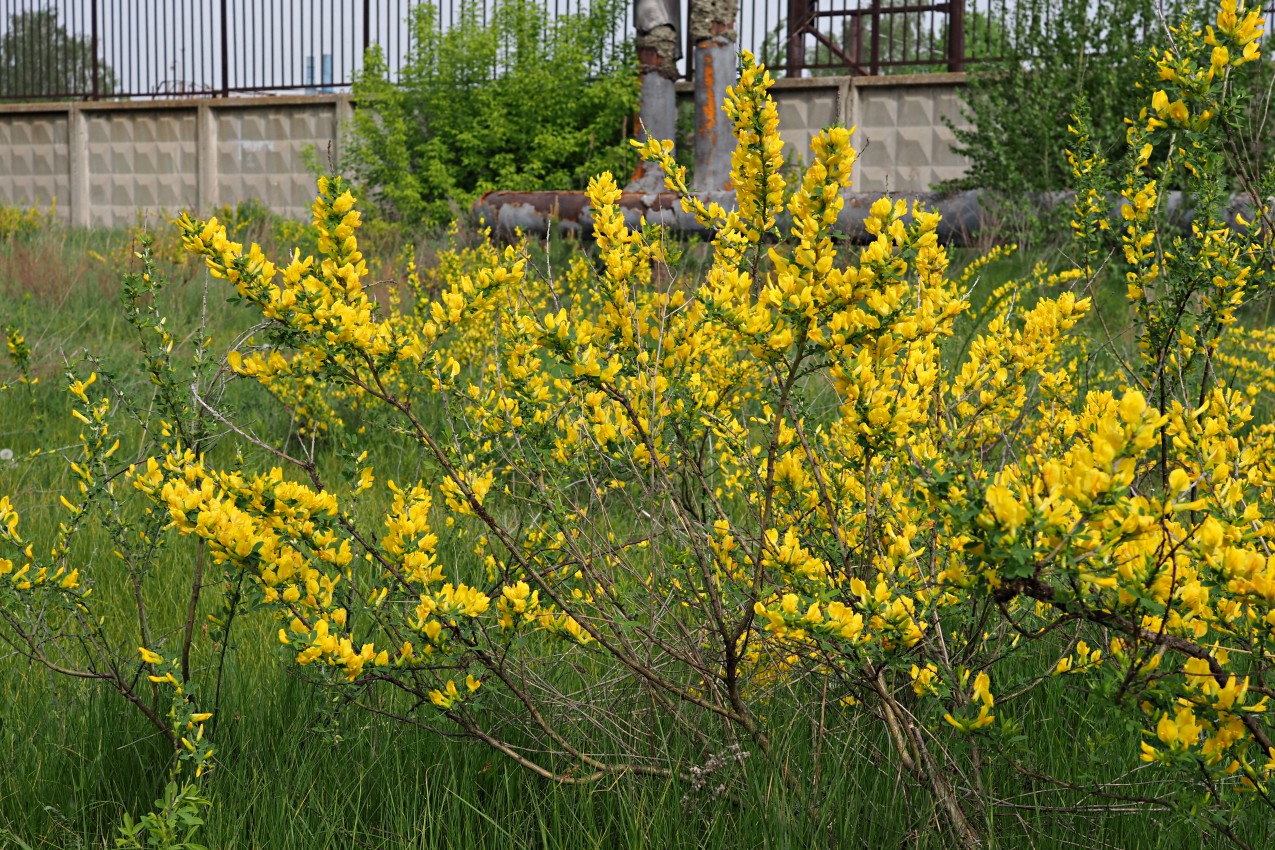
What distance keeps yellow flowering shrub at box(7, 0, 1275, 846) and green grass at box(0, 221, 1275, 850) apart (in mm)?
59

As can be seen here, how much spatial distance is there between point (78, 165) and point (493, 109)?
7.34 meters

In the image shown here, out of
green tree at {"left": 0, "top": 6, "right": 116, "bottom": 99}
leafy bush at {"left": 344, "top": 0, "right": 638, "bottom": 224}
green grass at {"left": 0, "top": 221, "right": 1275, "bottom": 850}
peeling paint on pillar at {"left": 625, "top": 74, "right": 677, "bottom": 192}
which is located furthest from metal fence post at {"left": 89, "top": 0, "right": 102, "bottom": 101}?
green grass at {"left": 0, "top": 221, "right": 1275, "bottom": 850}

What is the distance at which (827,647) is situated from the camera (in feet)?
5.02

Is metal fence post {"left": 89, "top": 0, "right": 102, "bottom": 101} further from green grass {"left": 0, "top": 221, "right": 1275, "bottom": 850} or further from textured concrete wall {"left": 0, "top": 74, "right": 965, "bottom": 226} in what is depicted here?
green grass {"left": 0, "top": 221, "right": 1275, "bottom": 850}

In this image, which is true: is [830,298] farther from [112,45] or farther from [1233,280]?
[112,45]

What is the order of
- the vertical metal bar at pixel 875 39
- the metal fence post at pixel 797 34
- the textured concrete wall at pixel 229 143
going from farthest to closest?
the metal fence post at pixel 797 34 → the vertical metal bar at pixel 875 39 → the textured concrete wall at pixel 229 143

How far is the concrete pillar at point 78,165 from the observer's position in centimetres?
1612

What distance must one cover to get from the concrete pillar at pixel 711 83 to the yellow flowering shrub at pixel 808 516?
26.1 ft

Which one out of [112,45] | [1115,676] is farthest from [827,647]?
[112,45]

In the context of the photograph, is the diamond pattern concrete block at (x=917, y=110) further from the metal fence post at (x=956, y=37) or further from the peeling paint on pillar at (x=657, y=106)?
the peeling paint on pillar at (x=657, y=106)

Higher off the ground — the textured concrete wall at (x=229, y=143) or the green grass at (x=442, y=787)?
the textured concrete wall at (x=229, y=143)

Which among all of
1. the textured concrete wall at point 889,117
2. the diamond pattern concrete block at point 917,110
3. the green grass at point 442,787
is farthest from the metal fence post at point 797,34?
the green grass at point 442,787

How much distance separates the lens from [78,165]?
1622 centimetres

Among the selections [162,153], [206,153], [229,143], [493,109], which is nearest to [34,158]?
[162,153]
